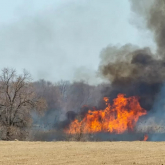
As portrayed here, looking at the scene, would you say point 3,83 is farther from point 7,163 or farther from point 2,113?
point 7,163

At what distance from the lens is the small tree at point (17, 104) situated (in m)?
38.7

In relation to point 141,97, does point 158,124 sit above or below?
below

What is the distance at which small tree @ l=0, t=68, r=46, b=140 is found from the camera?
3869cm

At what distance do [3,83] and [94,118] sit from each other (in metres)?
15.5

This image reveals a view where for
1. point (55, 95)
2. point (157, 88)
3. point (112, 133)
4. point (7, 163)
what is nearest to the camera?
point (7, 163)

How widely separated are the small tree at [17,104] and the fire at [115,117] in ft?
22.1

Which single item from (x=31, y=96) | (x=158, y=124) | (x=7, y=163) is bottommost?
(x=7, y=163)

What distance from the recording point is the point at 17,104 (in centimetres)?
3969

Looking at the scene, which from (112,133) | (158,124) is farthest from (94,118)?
(158,124)

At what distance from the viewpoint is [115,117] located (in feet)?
145

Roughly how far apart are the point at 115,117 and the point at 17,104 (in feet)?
51.9

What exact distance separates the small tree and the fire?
265 inches

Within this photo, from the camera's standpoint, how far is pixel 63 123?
45469mm

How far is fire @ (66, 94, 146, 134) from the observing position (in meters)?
43.3
